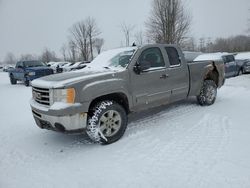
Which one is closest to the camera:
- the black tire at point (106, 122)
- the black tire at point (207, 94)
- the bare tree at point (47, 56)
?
A: the black tire at point (106, 122)

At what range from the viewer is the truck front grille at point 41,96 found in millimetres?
4244

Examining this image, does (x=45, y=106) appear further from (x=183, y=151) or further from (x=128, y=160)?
(x=183, y=151)

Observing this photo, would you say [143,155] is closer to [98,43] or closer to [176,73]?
[176,73]

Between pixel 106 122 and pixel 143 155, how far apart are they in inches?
37.9

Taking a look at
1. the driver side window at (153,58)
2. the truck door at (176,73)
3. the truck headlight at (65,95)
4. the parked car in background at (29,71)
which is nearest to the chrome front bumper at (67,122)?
the truck headlight at (65,95)

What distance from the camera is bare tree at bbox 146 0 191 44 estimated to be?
27.1m

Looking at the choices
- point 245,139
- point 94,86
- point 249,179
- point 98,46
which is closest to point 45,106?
point 94,86

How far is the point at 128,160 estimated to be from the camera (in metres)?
3.76

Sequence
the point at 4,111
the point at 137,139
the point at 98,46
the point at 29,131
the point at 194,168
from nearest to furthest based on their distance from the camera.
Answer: the point at 194,168 → the point at 137,139 → the point at 29,131 → the point at 4,111 → the point at 98,46

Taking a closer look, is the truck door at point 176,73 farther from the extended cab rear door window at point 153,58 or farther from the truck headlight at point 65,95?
the truck headlight at point 65,95

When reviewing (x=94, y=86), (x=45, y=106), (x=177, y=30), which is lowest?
(x=45, y=106)

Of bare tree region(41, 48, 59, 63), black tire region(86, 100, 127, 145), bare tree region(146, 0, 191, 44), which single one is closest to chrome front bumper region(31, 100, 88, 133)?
black tire region(86, 100, 127, 145)

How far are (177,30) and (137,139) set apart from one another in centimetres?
2509

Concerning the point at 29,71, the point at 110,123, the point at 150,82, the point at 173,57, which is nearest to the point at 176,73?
the point at 173,57
